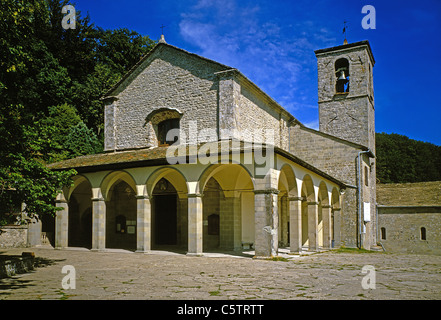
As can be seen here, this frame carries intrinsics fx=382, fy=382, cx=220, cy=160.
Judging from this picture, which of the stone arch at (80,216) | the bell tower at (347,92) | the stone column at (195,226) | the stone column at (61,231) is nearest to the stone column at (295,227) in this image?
the stone column at (195,226)

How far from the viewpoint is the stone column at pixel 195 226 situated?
12570mm

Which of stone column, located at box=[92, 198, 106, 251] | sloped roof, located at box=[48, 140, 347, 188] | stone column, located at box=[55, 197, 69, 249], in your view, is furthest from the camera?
stone column, located at box=[55, 197, 69, 249]

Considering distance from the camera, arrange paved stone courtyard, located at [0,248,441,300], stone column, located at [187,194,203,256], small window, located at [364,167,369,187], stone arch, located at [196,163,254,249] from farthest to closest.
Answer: small window, located at [364,167,369,187] < stone arch, located at [196,163,254,249] < stone column, located at [187,194,203,256] < paved stone courtyard, located at [0,248,441,300]

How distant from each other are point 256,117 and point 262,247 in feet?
24.8

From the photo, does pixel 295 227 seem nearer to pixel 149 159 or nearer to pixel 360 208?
pixel 149 159

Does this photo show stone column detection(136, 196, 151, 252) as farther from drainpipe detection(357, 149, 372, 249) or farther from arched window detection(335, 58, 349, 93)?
arched window detection(335, 58, 349, 93)

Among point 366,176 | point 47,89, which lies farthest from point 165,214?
point 47,89

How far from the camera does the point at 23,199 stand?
28.3 feet

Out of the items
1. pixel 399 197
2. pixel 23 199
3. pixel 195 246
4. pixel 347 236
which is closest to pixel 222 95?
pixel 195 246

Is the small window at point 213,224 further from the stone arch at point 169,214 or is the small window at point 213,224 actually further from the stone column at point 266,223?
the stone column at point 266,223

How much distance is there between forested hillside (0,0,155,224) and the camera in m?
8.29

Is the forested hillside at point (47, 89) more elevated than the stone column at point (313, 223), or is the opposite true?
the forested hillside at point (47, 89)

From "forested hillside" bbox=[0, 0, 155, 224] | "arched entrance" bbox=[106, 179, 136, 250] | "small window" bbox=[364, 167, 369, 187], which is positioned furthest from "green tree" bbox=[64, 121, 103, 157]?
"small window" bbox=[364, 167, 369, 187]

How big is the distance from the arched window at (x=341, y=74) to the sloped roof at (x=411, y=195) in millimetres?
8813
